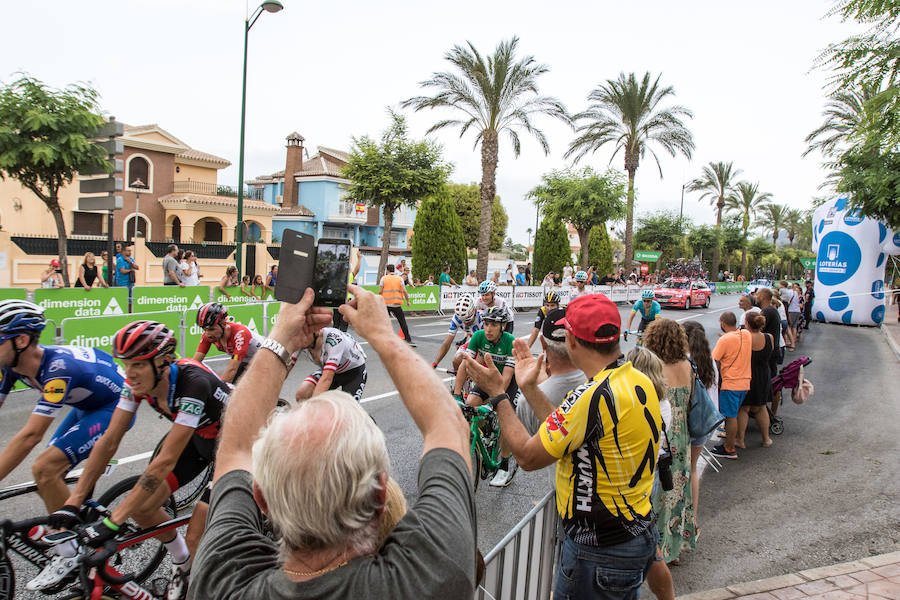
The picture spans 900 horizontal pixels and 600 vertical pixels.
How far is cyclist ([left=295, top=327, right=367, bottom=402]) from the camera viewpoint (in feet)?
15.4

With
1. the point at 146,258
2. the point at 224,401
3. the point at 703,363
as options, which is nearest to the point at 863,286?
the point at 703,363

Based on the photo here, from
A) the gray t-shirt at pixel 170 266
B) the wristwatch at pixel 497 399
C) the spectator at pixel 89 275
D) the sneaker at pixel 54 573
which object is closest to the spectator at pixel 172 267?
the gray t-shirt at pixel 170 266

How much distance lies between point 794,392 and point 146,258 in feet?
90.4

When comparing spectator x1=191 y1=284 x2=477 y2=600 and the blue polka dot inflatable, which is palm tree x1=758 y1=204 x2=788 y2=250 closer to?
the blue polka dot inflatable

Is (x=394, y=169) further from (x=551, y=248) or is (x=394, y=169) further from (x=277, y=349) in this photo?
(x=277, y=349)

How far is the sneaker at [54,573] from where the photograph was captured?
2.74m

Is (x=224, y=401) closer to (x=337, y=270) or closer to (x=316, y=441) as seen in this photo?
(x=337, y=270)

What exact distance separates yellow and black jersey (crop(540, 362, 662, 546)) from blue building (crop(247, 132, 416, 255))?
45152 mm

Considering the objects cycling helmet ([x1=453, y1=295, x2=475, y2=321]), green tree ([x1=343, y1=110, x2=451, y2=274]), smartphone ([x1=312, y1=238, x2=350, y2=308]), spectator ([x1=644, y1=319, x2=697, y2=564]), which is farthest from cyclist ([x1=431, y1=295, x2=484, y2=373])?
green tree ([x1=343, y1=110, x2=451, y2=274])

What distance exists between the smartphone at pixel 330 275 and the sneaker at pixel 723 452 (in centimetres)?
641

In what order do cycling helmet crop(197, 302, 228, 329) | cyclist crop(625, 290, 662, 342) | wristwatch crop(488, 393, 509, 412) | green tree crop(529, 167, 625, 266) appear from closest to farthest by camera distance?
wristwatch crop(488, 393, 509, 412) < cycling helmet crop(197, 302, 228, 329) < cyclist crop(625, 290, 662, 342) < green tree crop(529, 167, 625, 266)

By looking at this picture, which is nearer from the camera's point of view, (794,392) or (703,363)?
(703,363)

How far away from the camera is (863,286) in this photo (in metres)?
22.0

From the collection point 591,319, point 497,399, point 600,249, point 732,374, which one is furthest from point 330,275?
point 600,249
